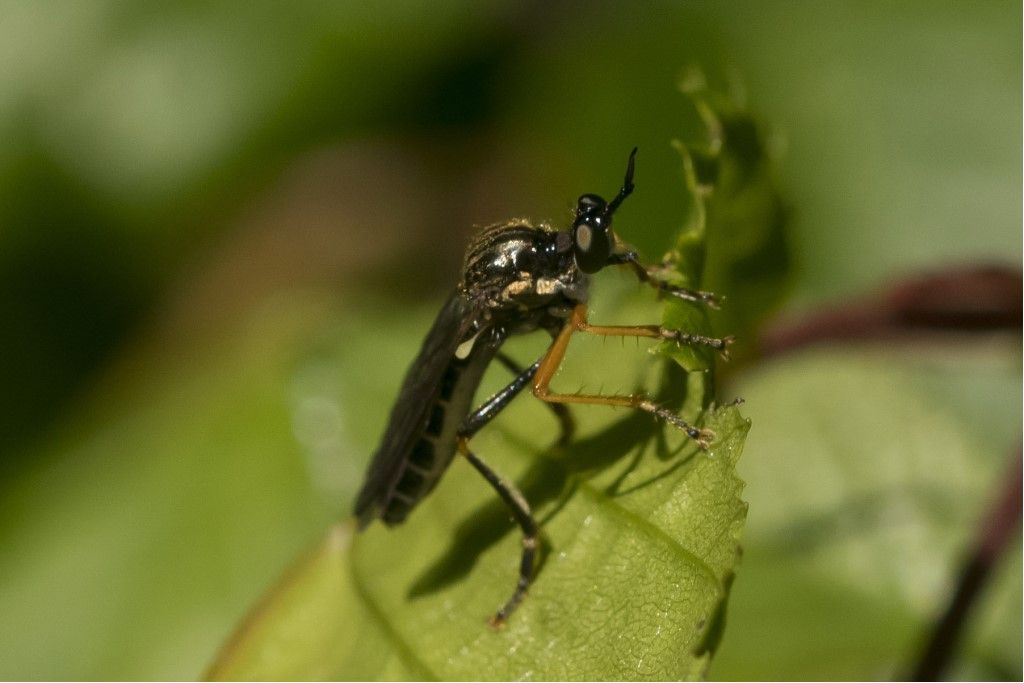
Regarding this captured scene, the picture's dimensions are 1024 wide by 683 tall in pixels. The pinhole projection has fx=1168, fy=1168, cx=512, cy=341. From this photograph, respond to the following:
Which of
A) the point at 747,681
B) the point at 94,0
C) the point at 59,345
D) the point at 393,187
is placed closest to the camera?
the point at 747,681

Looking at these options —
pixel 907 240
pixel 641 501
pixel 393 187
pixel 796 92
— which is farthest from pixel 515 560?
pixel 393 187

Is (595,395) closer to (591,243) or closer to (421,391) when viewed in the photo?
(591,243)

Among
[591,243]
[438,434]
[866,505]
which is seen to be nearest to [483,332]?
[438,434]

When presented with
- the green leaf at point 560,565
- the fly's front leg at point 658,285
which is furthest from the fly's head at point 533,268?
the green leaf at point 560,565

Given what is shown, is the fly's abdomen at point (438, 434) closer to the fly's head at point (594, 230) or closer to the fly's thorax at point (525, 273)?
the fly's thorax at point (525, 273)

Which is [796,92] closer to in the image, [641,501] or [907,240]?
[907,240]
